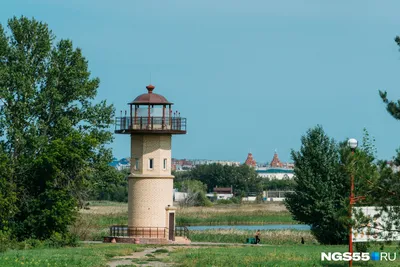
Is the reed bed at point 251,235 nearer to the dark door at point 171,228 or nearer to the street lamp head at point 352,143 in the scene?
the dark door at point 171,228

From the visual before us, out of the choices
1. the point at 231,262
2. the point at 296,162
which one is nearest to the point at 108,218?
the point at 296,162

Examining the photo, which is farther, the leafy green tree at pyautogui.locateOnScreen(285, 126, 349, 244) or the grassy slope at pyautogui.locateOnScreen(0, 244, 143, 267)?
the leafy green tree at pyautogui.locateOnScreen(285, 126, 349, 244)

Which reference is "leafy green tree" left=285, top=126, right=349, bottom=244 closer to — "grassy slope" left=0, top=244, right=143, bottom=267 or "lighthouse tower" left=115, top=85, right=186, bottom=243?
"lighthouse tower" left=115, top=85, right=186, bottom=243

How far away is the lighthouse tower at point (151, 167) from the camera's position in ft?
162

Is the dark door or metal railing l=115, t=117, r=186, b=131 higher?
metal railing l=115, t=117, r=186, b=131

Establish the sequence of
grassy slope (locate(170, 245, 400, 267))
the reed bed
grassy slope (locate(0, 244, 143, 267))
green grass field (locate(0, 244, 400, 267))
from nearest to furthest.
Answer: grassy slope (locate(0, 244, 143, 267))
green grass field (locate(0, 244, 400, 267))
grassy slope (locate(170, 245, 400, 267))
the reed bed

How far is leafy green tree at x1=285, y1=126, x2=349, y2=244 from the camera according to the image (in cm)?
5300

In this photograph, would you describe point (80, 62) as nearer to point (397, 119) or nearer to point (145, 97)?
point (145, 97)

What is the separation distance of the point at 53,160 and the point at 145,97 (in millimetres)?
6342

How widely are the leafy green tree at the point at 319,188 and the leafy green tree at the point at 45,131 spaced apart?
11.6 m

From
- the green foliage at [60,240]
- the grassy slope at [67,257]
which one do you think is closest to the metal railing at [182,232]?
the green foliage at [60,240]

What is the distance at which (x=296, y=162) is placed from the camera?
182 feet

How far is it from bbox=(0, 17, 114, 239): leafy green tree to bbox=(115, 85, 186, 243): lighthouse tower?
97.6 inches

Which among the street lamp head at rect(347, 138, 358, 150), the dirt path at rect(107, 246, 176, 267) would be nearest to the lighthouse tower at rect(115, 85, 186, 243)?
the dirt path at rect(107, 246, 176, 267)
